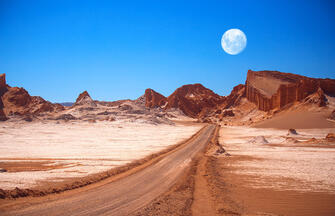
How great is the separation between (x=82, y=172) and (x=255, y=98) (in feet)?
331

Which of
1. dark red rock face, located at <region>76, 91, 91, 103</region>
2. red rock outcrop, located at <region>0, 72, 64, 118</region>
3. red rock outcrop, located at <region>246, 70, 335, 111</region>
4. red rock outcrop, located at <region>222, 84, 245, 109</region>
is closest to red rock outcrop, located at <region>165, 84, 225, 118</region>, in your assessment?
red rock outcrop, located at <region>222, 84, 245, 109</region>

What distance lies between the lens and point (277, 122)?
64.2 meters

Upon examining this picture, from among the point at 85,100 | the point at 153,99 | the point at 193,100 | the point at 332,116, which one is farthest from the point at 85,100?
the point at 332,116

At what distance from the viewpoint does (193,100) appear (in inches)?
5999

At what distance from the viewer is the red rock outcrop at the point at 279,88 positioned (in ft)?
249

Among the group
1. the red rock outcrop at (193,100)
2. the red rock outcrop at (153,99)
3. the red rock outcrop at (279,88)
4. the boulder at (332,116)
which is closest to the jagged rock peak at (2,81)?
the red rock outcrop at (153,99)

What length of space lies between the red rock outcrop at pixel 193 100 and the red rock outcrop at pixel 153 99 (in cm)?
549

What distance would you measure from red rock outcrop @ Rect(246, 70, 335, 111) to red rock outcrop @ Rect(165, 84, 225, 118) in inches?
1484

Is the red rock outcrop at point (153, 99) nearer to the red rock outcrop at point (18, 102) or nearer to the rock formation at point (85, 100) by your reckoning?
the rock formation at point (85, 100)

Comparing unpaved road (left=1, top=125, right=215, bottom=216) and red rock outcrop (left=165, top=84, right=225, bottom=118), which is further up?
red rock outcrop (left=165, top=84, right=225, bottom=118)

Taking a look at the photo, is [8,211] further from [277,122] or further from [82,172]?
[277,122]

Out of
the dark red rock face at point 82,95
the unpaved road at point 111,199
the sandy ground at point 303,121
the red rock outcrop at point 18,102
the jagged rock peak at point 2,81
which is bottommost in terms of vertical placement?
the unpaved road at point 111,199

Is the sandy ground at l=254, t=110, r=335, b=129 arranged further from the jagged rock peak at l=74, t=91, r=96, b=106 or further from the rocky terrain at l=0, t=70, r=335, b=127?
the jagged rock peak at l=74, t=91, r=96, b=106

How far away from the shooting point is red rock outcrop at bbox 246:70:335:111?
75875 millimetres
